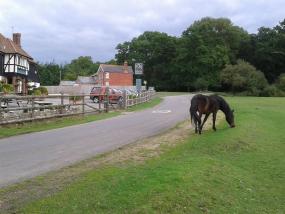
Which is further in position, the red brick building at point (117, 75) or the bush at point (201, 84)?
the red brick building at point (117, 75)

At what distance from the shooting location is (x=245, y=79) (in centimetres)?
9419

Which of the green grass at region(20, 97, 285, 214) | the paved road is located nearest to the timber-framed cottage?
the paved road

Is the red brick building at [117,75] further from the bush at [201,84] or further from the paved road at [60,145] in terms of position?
the paved road at [60,145]

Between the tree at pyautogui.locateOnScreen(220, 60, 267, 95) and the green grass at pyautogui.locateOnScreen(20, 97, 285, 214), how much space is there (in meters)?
81.4

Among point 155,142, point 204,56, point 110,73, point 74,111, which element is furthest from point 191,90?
point 155,142

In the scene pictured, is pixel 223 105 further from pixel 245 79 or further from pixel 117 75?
pixel 117 75

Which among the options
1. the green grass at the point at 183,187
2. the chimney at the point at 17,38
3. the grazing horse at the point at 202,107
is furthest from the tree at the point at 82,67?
the green grass at the point at 183,187

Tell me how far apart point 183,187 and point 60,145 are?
7.15 m

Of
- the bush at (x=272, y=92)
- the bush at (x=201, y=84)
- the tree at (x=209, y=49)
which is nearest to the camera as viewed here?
the bush at (x=272, y=92)

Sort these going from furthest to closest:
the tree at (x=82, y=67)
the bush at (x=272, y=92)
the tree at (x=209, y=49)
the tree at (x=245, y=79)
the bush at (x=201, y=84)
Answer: the tree at (x=82, y=67) → the tree at (x=209, y=49) → the bush at (x=201, y=84) → the tree at (x=245, y=79) → the bush at (x=272, y=92)

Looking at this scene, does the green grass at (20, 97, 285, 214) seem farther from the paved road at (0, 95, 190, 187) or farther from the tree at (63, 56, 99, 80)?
the tree at (63, 56, 99, 80)

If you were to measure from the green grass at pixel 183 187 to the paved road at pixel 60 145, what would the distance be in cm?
160

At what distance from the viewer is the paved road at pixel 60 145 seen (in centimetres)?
1101

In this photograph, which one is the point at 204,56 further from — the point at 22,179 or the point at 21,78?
the point at 22,179
